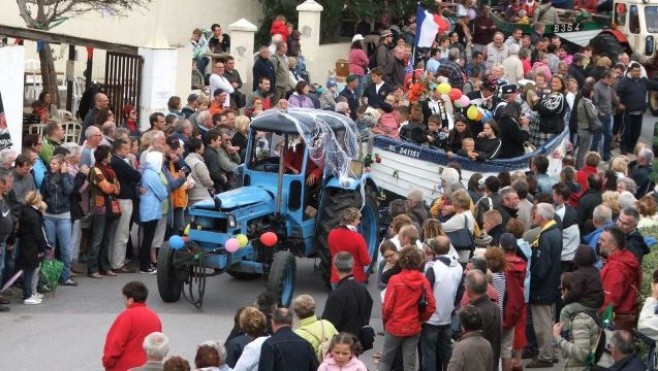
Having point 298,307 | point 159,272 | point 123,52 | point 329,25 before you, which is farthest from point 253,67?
point 298,307

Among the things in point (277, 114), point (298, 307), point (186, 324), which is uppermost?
point (277, 114)

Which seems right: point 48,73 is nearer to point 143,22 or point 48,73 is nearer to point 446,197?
point 143,22

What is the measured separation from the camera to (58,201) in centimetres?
1825

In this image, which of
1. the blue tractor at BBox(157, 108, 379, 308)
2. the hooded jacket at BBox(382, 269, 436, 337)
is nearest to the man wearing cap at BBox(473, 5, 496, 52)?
the blue tractor at BBox(157, 108, 379, 308)

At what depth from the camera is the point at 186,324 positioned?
56.7 ft

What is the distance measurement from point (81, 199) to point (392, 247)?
16.3ft

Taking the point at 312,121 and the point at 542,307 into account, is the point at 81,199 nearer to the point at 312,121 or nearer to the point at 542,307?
the point at 312,121

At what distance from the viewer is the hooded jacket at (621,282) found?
1485cm

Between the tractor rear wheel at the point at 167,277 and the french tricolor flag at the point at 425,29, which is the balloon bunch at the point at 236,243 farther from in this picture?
the french tricolor flag at the point at 425,29

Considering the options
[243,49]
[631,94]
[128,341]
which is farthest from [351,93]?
[128,341]

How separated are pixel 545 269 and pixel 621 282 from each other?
56.0 inches

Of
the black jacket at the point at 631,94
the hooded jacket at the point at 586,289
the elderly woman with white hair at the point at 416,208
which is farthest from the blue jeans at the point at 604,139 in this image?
the hooded jacket at the point at 586,289

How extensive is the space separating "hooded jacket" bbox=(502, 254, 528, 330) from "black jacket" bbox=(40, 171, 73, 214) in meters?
5.60

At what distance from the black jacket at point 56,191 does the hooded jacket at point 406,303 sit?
511 centimetres
